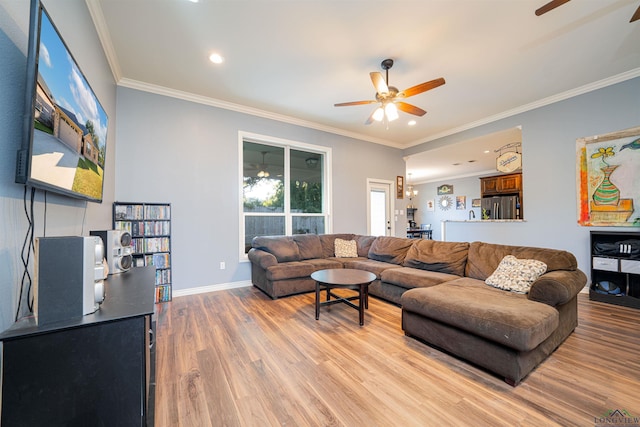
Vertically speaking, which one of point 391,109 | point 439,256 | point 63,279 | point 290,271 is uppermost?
point 391,109

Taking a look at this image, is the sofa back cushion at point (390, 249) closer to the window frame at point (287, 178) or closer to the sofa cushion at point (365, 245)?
the sofa cushion at point (365, 245)

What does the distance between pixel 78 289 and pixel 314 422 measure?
4.42ft

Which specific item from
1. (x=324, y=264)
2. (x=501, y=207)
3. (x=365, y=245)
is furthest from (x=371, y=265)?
(x=501, y=207)

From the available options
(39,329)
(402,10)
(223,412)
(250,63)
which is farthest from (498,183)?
(39,329)

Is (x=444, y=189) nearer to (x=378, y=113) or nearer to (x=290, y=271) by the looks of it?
(x=378, y=113)

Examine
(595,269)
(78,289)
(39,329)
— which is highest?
(78,289)

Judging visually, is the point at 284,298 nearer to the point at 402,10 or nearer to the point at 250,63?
the point at 250,63

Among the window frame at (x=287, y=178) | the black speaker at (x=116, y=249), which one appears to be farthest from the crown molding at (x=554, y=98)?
the black speaker at (x=116, y=249)

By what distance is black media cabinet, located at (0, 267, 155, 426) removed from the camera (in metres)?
0.88

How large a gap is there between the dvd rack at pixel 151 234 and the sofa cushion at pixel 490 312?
10.00ft

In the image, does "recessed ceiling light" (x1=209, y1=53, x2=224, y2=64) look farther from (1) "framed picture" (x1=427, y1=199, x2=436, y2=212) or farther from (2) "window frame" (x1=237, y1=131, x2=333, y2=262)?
(1) "framed picture" (x1=427, y1=199, x2=436, y2=212)

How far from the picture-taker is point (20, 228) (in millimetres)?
1160

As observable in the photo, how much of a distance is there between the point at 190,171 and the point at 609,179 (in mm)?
5933

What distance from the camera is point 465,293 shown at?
7.38ft
